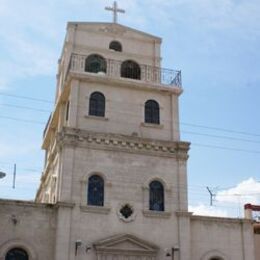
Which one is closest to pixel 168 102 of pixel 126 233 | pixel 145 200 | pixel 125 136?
pixel 125 136

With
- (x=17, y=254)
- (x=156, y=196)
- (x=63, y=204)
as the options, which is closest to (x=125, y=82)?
(x=156, y=196)

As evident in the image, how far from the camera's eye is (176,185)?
91.0ft

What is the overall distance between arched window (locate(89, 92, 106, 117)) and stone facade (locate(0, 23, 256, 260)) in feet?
0.72

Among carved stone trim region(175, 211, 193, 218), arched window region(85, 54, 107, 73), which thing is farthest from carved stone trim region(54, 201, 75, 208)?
arched window region(85, 54, 107, 73)

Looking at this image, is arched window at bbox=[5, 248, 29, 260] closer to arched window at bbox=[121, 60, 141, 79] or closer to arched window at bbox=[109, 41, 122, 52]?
arched window at bbox=[121, 60, 141, 79]

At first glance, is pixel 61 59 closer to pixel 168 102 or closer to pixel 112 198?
pixel 168 102

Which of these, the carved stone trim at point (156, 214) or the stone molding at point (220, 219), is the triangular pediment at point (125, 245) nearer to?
the carved stone trim at point (156, 214)

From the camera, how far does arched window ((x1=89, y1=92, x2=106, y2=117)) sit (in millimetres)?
28359

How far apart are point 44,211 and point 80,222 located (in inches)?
70.9

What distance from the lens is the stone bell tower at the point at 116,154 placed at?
84.4ft

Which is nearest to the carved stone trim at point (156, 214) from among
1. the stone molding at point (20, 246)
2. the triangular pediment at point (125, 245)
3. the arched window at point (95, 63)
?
the triangular pediment at point (125, 245)

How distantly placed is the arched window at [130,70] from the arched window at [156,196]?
6660 mm

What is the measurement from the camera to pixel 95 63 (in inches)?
1196

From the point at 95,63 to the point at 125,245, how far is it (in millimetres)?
10653
